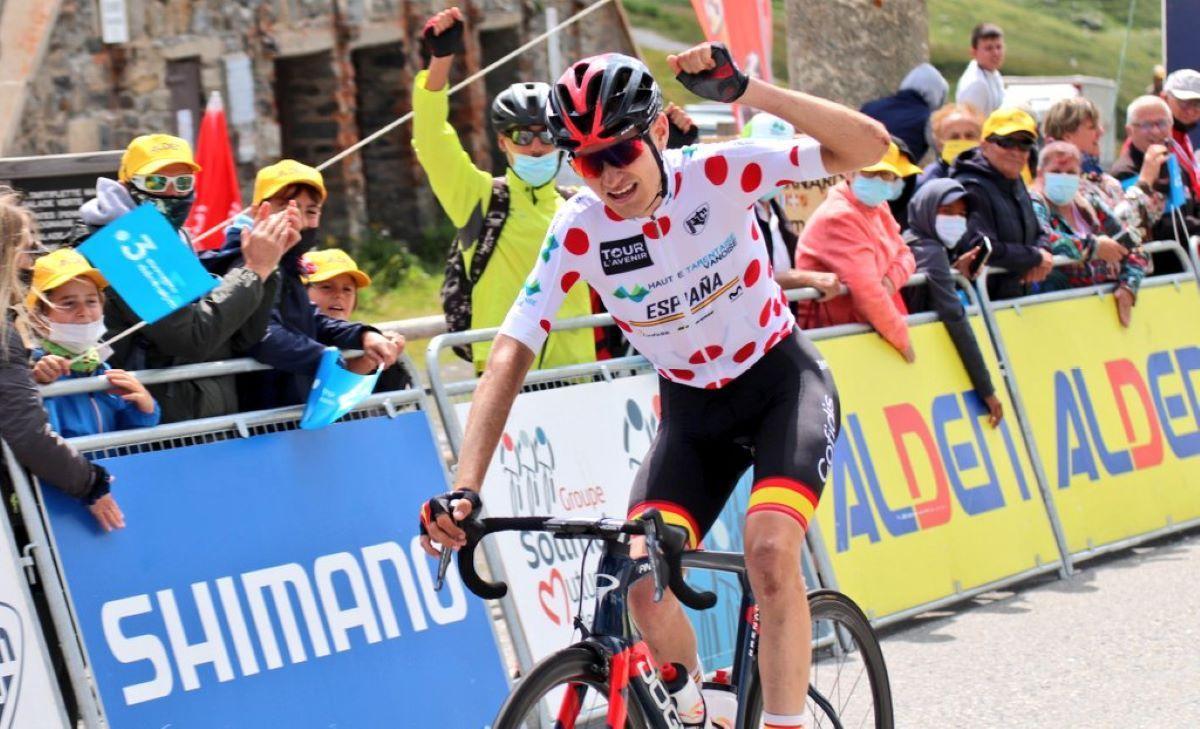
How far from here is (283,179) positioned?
22.4ft

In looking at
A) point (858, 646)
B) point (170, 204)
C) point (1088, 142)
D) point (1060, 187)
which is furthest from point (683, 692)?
point (1088, 142)

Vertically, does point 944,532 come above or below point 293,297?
below

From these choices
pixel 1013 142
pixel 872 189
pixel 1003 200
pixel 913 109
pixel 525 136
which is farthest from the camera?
pixel 913 109

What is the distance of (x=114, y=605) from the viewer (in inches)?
225

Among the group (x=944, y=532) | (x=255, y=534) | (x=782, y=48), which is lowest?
(x=782, y=48)

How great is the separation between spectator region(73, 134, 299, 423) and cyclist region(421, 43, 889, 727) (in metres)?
1.43

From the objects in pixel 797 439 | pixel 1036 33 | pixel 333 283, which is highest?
pixel 333 283

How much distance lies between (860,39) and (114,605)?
346 inches

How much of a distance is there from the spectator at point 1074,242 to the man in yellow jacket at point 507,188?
3460mm

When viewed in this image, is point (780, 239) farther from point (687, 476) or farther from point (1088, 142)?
point (687, 476)

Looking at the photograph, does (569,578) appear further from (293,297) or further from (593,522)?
(593,522)

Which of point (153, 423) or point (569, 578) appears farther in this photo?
point (569, 578)

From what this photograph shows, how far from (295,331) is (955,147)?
15.3 ft

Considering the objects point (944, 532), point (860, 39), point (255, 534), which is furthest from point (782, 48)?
point (255, 534)
